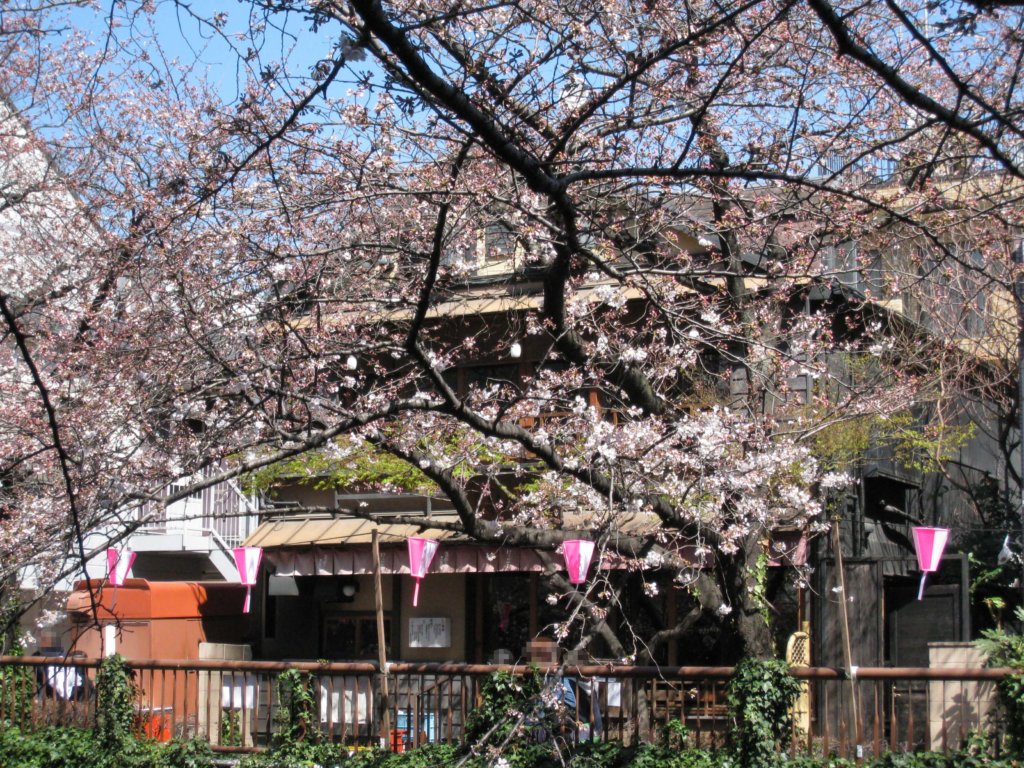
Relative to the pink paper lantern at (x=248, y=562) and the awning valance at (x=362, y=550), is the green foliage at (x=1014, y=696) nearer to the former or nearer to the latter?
the awning valance at (x=362, y=550)

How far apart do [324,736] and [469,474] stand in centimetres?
320

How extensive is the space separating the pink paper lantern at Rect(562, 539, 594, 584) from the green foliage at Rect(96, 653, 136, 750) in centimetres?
482

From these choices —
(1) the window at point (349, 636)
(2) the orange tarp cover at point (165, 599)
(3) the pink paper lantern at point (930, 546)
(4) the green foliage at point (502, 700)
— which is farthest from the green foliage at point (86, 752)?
(3) the pink paper lantern at point (930, 546)

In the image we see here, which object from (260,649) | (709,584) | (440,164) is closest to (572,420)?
(709,584)

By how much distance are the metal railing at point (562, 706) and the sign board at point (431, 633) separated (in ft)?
7.68

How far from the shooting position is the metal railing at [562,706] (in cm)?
792

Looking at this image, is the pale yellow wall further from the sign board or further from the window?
the window

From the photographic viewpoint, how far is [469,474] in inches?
433

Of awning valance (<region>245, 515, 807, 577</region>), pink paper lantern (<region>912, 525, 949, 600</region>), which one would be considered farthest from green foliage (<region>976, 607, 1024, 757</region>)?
awning valance (<region>245, 515, 807, 577</region>)

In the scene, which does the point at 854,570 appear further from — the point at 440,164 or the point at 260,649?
the point at 260,649

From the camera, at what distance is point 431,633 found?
49.5ft

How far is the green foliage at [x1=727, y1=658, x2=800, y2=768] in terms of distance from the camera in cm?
774

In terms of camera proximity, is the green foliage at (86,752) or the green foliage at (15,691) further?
the green foliage at (15,691)

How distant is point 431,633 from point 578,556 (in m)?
5.97
